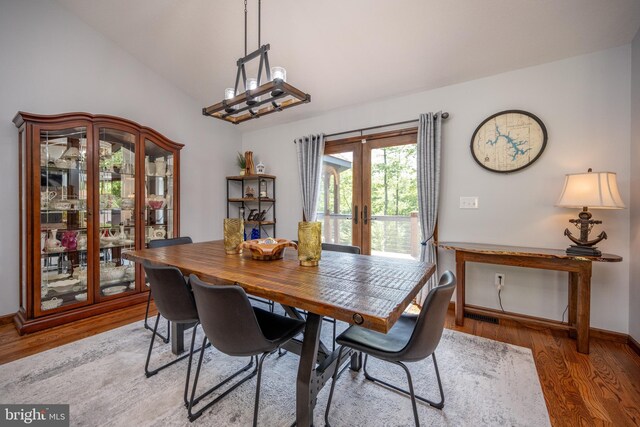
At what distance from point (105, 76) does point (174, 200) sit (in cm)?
154

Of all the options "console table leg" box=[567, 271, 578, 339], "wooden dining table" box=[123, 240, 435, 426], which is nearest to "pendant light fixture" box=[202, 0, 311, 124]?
"wooden dining table" box=[123, 240, 435, 426]

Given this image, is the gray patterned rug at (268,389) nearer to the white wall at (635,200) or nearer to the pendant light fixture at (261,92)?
the white wall at (635,200)

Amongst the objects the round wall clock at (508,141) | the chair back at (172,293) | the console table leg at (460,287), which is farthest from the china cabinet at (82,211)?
the round wall clock at (508,141)

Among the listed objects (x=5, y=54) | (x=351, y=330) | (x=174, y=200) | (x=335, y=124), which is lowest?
(x=351, y=330)

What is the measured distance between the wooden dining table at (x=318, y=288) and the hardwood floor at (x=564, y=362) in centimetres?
113

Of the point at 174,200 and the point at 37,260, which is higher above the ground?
the point at 174,200

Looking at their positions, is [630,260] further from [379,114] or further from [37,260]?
[37,260]

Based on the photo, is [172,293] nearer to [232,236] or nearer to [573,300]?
[232,236]

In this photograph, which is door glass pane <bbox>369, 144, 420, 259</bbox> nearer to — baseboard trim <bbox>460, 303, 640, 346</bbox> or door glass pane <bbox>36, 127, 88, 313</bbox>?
baseboard trim <bbox>460, 303, 640, 346</bbox>

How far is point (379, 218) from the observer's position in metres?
3.34

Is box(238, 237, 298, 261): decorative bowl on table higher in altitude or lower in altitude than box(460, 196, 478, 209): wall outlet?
lower

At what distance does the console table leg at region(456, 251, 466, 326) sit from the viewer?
247 cm

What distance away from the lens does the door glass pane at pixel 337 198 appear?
3582 mm

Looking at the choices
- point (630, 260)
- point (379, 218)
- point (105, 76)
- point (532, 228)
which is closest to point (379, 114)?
point (379, 218)
